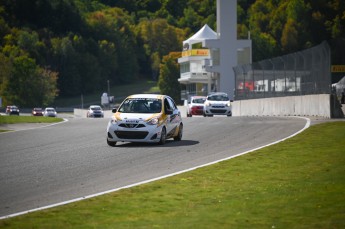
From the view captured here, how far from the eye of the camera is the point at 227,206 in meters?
12.4

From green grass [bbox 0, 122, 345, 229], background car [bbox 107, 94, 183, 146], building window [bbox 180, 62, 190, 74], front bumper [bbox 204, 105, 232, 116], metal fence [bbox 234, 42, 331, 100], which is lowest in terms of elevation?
green grass [bbox 0, 122, 345, 229]

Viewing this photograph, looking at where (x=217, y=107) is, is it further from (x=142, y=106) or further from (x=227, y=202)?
(x=227, y=202)

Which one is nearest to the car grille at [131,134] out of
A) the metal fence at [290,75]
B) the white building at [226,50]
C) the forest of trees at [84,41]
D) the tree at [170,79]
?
the metal fence at [290,75]

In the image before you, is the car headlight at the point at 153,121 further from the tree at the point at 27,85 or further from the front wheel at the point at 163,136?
the tree at the point at 27,85

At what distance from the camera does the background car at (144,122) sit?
2414cm

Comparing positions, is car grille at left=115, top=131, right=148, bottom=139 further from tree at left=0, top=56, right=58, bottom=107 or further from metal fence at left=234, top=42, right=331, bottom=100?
tree at left=0, top=56, right=58, bottom=107

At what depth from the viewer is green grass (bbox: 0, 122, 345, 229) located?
11.1 meters

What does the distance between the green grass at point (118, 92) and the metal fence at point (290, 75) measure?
108 m

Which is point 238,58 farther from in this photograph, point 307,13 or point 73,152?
point 73,152

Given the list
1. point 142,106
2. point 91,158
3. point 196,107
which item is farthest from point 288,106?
point 91,158

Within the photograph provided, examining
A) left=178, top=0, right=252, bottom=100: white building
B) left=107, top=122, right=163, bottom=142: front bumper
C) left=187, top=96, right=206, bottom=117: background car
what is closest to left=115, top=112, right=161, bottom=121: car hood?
left=107, top=122, right=163, bottom=142: front bumper

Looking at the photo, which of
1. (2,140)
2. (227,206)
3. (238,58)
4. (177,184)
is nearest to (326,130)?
(2,140)

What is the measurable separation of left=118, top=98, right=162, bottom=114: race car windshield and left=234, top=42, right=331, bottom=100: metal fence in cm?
1265

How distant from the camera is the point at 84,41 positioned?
7028 inches
